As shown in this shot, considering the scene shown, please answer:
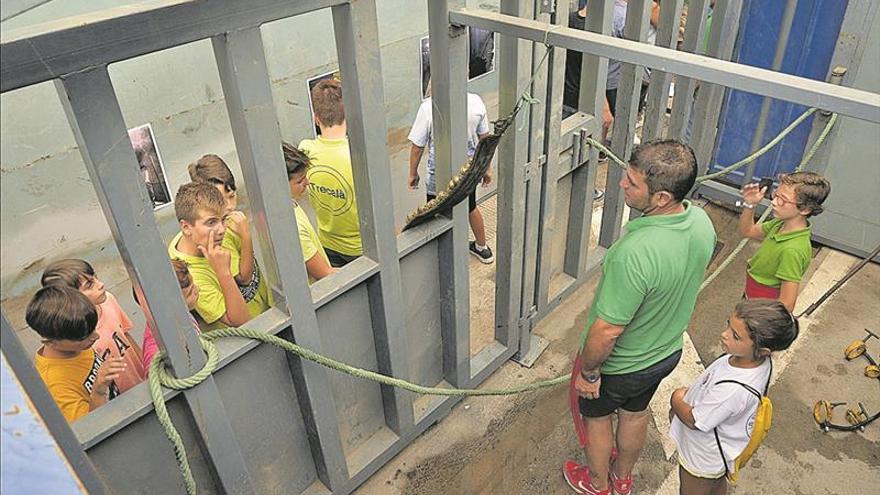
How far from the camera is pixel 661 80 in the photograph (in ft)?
13.1

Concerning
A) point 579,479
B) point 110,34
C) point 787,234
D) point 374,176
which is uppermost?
point 110,34

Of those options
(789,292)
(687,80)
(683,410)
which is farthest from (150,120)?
(789,292)

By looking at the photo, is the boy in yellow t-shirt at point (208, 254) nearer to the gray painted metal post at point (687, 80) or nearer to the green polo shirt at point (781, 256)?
the green polo shirt at point (781, 256)

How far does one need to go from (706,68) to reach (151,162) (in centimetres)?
312

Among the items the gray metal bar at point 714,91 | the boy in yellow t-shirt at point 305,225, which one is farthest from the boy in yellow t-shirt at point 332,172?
the gray metal bar at point 714,91

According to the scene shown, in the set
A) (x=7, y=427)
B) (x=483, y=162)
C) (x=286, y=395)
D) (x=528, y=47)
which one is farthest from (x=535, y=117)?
(x=7, y=427)

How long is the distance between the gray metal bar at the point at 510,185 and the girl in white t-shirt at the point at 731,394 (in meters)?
1.23

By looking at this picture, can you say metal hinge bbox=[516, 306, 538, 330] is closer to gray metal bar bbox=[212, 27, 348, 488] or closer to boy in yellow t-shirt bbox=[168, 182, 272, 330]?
gray metal bar bbox=[212, 27, 348, 488]

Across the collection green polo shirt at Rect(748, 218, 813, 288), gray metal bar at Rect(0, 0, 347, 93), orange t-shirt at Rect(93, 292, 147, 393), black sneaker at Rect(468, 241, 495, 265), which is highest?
gray metal bar at Rect(0, 0, 347, 93)

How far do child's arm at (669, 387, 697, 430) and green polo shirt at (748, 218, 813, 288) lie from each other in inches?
40.7

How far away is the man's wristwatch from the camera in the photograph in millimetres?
2686

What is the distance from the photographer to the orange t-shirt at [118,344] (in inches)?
97.9

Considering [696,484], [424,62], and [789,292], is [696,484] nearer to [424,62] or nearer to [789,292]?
[789,292]

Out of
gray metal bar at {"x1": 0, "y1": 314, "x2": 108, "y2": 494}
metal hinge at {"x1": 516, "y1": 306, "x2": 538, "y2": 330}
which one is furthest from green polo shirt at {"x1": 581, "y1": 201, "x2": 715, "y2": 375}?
gray metal bar at {"x1": 0, "y1": 314, "x2": 108, "y2": 494}
